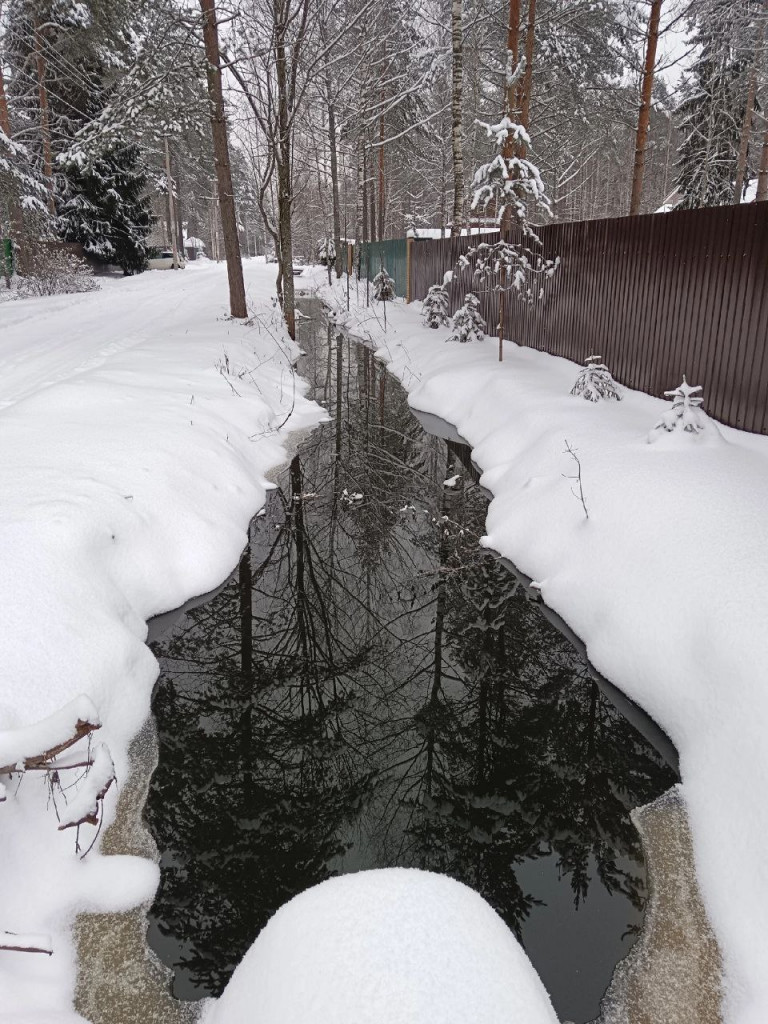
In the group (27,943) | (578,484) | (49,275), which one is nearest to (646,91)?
(578,484)

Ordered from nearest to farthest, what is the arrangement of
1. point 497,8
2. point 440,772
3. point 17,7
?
point 440,772 → point 497,8 → point 17,7

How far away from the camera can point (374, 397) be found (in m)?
12.3

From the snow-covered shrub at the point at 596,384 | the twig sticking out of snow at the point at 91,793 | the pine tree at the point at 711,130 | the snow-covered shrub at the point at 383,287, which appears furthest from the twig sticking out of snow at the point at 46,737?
the pine tree at the point at 711,130

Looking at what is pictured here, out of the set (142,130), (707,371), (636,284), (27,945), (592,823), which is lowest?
(592,823)

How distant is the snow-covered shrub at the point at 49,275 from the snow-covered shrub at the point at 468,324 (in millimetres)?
14976

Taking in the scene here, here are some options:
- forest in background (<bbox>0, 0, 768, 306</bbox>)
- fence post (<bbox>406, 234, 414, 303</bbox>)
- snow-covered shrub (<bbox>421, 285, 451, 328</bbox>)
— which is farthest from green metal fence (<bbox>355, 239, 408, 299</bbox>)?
snow-covered shrub (<bbox>421, 285, 451, 328</bbox>)

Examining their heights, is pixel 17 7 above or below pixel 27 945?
above

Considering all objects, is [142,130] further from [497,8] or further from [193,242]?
[193,242]

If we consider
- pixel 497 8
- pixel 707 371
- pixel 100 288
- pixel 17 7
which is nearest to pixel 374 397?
pixel 707 371

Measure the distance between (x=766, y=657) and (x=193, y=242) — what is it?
228ft

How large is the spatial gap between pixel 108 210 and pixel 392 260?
14.1 m

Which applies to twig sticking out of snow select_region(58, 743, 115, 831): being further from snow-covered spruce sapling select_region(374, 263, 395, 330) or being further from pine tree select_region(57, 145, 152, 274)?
pine tree select_region(57, 145, 152, 274)

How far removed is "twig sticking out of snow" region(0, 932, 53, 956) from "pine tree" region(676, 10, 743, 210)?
907 inches

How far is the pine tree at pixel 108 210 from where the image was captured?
28.0 meters
